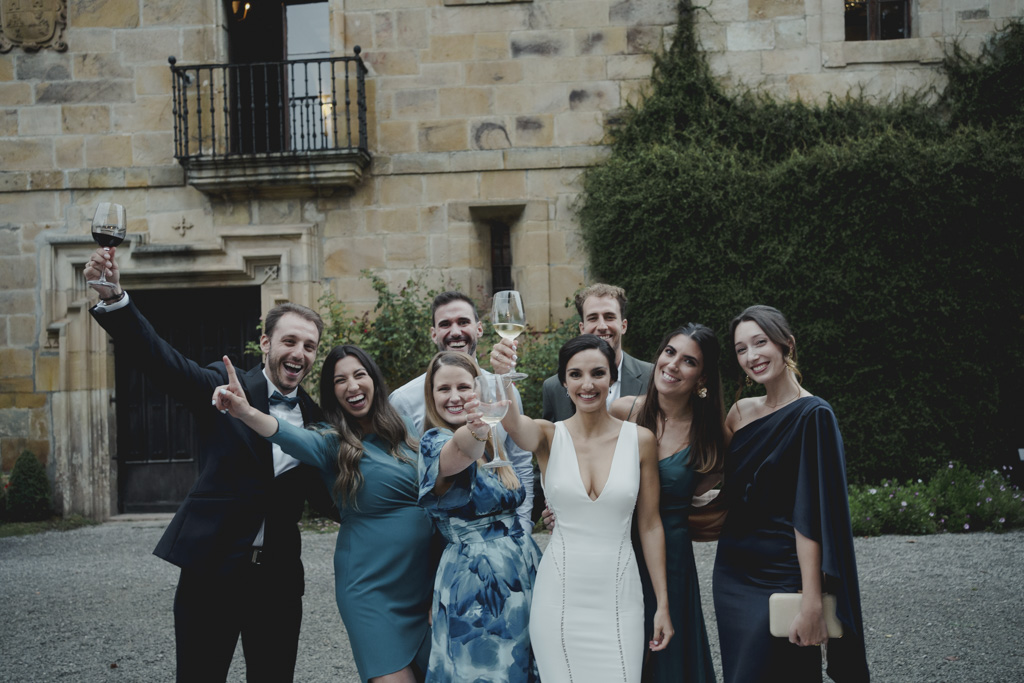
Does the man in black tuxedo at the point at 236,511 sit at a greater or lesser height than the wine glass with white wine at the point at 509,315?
lesser

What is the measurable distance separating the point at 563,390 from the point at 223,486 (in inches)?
65.8

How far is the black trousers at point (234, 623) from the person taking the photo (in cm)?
290

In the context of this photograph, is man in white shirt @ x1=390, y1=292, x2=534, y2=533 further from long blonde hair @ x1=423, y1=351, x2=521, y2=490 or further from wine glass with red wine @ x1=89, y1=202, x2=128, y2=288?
wine glass with red wine @ x1=89, y1=202, x2=128, y2=288

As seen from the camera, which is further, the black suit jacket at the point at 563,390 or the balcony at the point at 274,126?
the balcony at the point at 274,126

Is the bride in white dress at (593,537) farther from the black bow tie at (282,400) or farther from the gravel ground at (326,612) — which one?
the gravel ground at (326,612)

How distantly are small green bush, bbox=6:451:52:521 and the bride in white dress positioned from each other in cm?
802

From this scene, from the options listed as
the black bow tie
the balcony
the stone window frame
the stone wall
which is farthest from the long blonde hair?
the stone window frame

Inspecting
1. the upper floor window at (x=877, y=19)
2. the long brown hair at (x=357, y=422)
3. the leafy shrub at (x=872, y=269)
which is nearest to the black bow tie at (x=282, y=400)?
the long brown hair at (x=357, y=422)

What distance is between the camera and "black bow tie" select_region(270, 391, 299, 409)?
10.4 ft

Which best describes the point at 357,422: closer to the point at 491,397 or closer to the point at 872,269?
the point at 491,397

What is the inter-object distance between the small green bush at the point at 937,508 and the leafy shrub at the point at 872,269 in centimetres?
47

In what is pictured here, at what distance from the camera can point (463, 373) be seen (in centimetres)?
279

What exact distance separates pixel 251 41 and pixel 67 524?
5.91 meters

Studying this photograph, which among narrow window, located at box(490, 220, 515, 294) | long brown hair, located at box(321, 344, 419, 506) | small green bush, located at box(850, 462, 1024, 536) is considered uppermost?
narrow window, located at box(490, 220, 515, 294)
